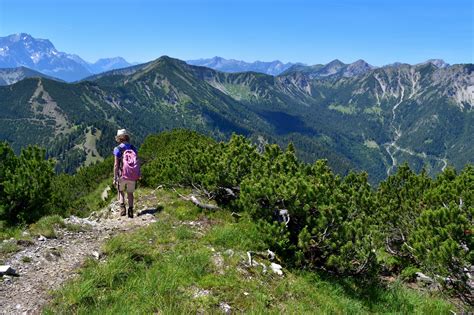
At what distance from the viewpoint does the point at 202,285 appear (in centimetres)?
1088

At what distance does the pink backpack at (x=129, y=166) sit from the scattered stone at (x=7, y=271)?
6.95 metres

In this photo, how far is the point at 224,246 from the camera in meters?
14.2

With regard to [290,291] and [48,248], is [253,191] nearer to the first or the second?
[290,291]

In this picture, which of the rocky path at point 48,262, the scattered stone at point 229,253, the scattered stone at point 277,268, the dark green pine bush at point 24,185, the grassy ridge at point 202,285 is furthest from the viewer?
the dark green pine bush at point 24,185

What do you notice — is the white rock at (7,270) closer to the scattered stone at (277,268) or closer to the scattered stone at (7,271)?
the scattered stone at (7,271)

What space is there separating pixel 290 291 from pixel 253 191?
12.5 ft

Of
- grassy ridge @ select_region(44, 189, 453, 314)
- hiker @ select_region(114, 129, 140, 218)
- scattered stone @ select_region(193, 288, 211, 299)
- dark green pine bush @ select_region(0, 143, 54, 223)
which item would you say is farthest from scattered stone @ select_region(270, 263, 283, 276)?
dark green pine bush @ select_region(0, 143, 54, 223)

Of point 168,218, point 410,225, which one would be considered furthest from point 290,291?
point 410,225

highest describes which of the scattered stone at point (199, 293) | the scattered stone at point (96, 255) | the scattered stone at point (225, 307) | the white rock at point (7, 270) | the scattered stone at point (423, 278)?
the white rock at point (7, 270)

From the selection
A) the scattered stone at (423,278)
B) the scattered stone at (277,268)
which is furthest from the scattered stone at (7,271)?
the scattered stone at (423,278)

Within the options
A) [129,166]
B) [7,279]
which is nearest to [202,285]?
[7,279]

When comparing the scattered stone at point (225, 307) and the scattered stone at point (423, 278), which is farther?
the scattered stone at point (423, 278)

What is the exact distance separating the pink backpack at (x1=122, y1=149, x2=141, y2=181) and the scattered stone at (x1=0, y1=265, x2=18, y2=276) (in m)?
6.95

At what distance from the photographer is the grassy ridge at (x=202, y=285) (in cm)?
963
